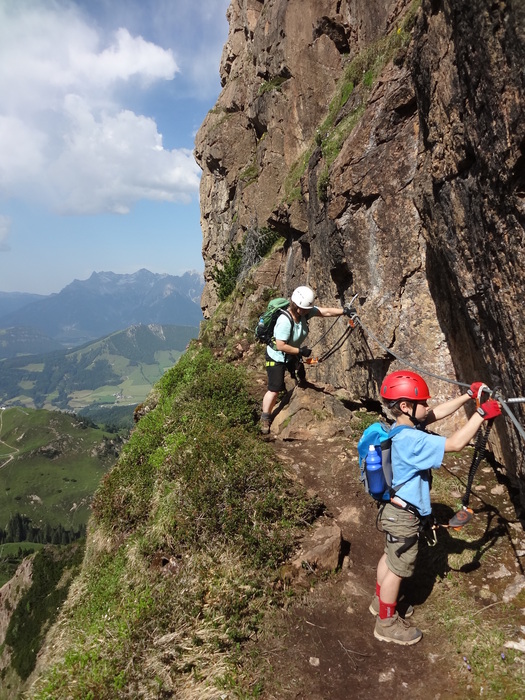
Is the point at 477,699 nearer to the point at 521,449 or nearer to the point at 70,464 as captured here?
the point at 521,449

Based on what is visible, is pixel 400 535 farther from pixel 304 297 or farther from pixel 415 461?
pixel 304 297

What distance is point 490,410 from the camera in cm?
486

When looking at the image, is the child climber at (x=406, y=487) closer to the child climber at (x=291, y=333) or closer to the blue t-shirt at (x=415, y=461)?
the blue t-shirt at (x=415, y=461)

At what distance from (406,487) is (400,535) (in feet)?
2.31

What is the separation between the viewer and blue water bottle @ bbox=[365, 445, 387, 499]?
5566 mm

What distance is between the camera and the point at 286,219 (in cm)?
1773

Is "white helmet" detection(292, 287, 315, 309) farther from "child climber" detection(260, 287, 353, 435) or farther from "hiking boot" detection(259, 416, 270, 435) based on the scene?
"hiking boot" detection(259, 416, 270, 435)

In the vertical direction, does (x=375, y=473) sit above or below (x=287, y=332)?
below

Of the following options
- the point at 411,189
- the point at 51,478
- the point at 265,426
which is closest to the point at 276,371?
the point at 265,426

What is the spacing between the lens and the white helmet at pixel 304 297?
10.8 metres

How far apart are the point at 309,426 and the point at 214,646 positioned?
21.9 feet

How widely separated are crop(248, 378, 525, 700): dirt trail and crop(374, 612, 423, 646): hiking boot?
0.10m

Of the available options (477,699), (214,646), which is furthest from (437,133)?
(214,646)

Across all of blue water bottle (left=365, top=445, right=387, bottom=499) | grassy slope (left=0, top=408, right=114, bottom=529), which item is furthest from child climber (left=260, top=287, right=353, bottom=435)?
grassy slope (left=0, top=408, right=114, bottom=529)
